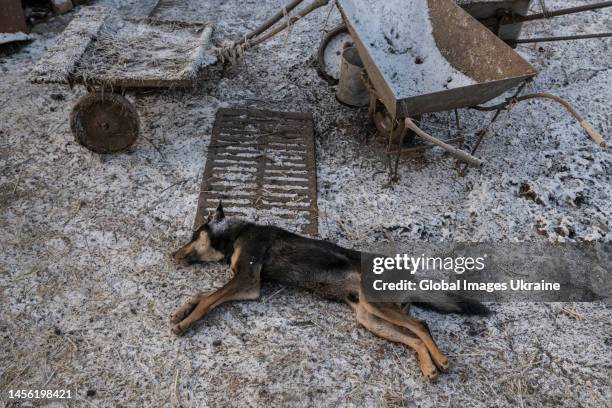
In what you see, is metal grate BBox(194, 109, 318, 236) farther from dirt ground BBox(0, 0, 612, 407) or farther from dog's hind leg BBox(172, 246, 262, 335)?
dog's hind leg BBox(172, 246, 262, 335)

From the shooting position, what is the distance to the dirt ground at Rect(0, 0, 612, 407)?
342 cm

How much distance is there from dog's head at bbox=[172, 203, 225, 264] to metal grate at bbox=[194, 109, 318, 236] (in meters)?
0.44

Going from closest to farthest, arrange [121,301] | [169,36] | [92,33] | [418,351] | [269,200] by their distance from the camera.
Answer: [418,351]
[121,301]
[269,200]
[92,33]
[169,36]

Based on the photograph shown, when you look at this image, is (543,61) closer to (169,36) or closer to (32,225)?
(169,36)

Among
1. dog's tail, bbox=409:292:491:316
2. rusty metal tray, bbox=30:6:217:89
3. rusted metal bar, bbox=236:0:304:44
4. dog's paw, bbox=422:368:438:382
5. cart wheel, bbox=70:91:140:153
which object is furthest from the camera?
rusted metal bar, bbox=236:0:304:44

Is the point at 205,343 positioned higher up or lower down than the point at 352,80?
lower down

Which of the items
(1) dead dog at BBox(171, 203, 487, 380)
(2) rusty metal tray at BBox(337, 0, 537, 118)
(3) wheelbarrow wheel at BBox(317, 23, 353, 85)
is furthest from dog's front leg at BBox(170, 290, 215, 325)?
(3) wheelbarrow wheel at BBox(317, 23, 353, 85)

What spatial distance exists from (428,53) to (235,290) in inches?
139

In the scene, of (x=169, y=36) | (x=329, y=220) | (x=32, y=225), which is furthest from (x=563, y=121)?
(x=32, y=225)

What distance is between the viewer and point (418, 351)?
351 centimetres

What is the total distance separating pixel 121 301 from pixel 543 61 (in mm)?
6288

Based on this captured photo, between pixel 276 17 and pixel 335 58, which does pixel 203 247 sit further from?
pixel 335 58

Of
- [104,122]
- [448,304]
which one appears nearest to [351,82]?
[104,122]

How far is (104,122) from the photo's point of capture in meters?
4.76
